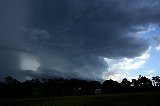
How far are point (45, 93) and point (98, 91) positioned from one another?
38.3m

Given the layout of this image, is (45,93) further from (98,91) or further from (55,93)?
(98,91)

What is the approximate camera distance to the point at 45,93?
156250 mm

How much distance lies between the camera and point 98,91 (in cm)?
17550

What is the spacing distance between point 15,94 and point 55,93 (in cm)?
2471

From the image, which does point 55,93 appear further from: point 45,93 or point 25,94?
point 25,94

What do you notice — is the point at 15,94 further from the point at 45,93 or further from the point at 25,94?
the point at 45,93

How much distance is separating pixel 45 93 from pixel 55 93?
20.1 feet

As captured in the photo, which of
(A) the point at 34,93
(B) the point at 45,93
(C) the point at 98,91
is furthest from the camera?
(C) the point at 98,91

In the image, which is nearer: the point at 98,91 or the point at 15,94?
the point at 15,94

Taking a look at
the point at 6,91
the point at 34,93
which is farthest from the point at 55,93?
the point at 6,91

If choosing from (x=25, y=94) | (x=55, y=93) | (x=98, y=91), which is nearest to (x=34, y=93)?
(x=25, y=94)

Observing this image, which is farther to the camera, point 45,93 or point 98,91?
point 98,91

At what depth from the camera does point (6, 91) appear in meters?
151

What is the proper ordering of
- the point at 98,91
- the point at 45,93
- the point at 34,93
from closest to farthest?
1. the point at 34,93
2. the point at 45,93
3. the point at 98,91
